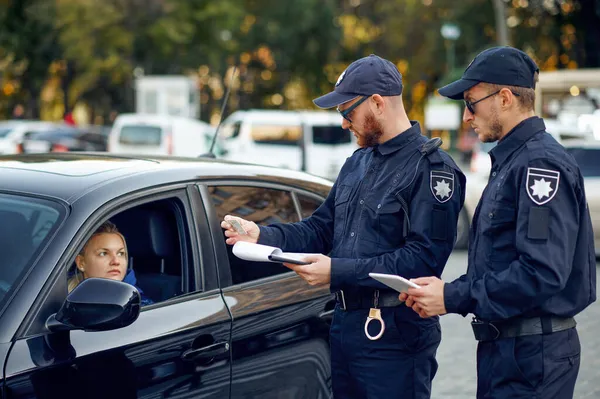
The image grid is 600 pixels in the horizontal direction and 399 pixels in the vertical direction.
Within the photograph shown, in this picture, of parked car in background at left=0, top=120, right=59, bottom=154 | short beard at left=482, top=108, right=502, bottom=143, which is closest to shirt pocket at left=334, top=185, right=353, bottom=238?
short beard at left=482, top=108, right=502, bottom=143

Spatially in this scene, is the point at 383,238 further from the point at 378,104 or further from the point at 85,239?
the point at 85,239

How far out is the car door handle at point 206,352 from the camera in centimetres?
347

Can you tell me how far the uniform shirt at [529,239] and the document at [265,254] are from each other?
0.50 meters

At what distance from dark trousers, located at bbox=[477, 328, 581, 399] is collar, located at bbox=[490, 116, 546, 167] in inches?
22.4

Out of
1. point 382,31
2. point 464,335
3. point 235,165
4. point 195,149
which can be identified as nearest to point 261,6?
point 382,31

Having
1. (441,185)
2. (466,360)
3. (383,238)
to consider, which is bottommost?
(466,360)

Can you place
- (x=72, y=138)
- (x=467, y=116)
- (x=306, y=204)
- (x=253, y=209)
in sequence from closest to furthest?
(x=467, y=116)
(x=253, y=209)
(x=306, y=204)
(x=72, y=138)

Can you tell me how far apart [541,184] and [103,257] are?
5.32 ft

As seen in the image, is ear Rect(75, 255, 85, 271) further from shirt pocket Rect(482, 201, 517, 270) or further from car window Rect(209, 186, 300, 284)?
shirt pocket Rect(482, 201, 517, 270)

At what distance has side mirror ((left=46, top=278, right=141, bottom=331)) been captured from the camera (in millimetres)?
3025

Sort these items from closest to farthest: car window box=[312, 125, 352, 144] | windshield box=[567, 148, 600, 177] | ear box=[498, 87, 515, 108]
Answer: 1. ear box=[498, 87, 515, 108]
2. windshield box=[567, 148, 600, 177]
3. car window box=[312, 125, 352, 144]

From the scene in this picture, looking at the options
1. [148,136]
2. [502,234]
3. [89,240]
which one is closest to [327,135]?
[148,136]

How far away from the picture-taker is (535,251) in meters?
2.95

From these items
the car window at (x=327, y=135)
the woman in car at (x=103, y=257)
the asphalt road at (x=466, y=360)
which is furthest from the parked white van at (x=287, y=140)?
the woman in car at (x=103, y=257)
